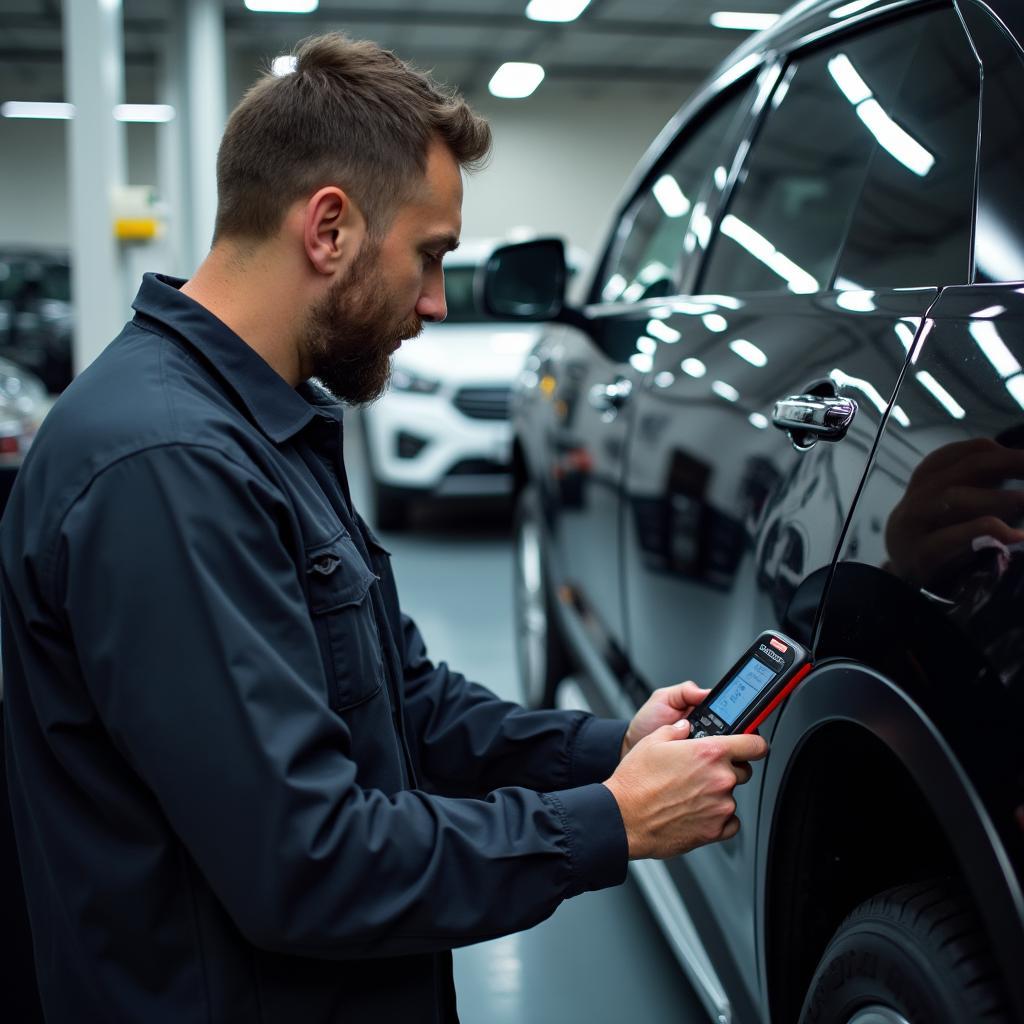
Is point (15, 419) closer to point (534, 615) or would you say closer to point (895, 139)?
point (534, 615)

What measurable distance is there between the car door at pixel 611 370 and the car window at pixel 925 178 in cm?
57

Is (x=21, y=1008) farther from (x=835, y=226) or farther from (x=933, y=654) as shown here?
(x=835, y=226)

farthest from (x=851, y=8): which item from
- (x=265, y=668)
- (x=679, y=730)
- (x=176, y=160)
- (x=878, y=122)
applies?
(x=176, y=160)

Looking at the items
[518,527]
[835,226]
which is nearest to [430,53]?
[518,527]

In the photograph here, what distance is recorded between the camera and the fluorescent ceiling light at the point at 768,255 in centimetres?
177

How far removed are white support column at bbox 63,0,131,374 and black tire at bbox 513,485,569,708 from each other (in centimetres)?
285

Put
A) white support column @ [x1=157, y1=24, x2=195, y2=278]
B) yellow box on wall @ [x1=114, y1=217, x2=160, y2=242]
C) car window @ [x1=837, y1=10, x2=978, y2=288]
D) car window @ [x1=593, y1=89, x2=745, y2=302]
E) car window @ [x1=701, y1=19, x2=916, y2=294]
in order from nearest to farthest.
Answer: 1. car window @ [x1=837, y1=10, x2=978, y2=288]
2. car window @ [x1=701, y1=19, x2=916, y2=294]
3. car window @ [x1=593, y1=89, x2=745, y2=302]
4. yellow box on wall @ [x1=114, y1=217, x2=160, y2=242]
5. white support column @ [x1=157, y1=24, x2=195, y2=278]

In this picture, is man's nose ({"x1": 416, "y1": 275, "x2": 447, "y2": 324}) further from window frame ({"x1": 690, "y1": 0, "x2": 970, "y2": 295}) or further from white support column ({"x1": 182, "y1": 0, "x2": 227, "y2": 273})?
white support column ({"x1": 182, "y1": 0, "x2": 227, "y2": 273})

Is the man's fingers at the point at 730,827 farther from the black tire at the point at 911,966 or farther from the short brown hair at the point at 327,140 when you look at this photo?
the short brown hair at the point at 327,140

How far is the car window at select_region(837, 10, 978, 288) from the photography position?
1409 millimetres

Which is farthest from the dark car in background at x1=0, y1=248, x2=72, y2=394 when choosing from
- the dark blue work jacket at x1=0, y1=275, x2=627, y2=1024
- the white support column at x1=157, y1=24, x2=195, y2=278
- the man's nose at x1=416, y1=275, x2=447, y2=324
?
the dark blue work jacket at x1=0, y1=275, x2=627, y2=1024

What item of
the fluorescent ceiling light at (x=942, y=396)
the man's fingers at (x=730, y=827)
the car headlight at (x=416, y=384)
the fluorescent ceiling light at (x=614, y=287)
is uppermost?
the fluorescent ceiling light at (x=614, y=287)

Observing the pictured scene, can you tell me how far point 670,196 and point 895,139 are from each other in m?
1.09

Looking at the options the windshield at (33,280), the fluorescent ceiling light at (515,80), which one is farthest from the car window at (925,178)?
the fluorescent ceiling light at (515,80)
